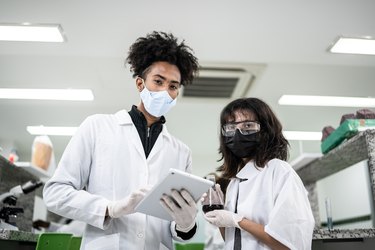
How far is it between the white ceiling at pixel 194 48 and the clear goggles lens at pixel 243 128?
4.68ft

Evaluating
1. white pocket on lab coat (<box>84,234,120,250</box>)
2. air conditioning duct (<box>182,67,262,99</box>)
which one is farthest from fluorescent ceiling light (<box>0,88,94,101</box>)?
white pocket on lab coat (<box>84,234,120,250</box>)

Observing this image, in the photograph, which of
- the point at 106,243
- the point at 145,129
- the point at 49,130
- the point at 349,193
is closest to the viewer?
the point at 106,243

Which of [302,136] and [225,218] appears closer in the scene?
[225,218]

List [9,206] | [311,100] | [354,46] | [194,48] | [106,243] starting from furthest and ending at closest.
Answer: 1. [311,100]
2. [194,48]
3. [354,46]
4. [9,206]
5. [106,243]

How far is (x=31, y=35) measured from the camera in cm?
385

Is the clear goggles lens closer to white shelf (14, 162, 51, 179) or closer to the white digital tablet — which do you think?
the white digital tablet

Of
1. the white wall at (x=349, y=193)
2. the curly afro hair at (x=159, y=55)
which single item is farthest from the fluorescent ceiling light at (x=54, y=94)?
the white wall at (x=349, y=193)

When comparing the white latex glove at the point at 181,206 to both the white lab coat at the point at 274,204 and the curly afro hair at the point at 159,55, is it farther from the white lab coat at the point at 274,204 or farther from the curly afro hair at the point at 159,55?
the curly afro hair at the point at 159,55

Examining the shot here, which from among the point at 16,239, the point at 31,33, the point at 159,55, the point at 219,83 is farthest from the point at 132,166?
the point at 219,83

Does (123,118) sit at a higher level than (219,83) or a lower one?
lower

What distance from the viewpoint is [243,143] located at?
1848mm

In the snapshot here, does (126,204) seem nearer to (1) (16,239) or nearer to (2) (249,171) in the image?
(2) (249,171)

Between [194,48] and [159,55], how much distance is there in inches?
98.5

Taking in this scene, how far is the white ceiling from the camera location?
372cm
